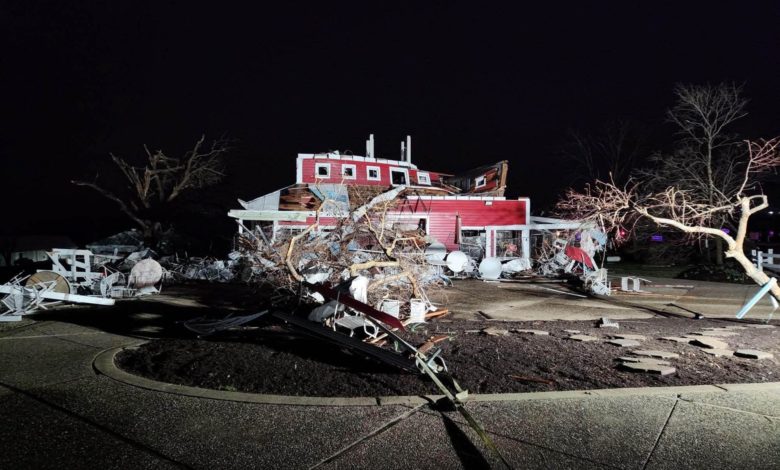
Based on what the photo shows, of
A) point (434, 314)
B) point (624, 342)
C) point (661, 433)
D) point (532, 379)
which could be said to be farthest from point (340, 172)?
point (661, 433)

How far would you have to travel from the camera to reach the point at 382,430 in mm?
3336

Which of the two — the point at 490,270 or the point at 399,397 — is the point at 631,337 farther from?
the point at 490,270

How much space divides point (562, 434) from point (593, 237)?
1448cm

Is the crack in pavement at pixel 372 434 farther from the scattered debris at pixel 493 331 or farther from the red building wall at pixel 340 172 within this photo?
the red building wall at pixel 340 172

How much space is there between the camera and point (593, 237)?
16.3 meters

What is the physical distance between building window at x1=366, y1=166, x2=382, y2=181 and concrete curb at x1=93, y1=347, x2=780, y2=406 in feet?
59.0

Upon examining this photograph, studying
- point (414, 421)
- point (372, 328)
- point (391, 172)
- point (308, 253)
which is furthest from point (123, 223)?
point (414, 421)

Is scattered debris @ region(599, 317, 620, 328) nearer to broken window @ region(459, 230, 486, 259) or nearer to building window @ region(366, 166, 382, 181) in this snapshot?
broken window @ region(459, 230, 486, 259)

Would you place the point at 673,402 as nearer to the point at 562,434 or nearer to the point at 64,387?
the point at 562,434

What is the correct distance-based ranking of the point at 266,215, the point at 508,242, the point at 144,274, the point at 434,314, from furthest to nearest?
the point at 508,242, the point at 266,215, the point at 144,274, the point at 434,314

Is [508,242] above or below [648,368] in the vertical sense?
above

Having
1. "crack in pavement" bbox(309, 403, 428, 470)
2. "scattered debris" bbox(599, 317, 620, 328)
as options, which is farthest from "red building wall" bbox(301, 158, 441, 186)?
"crack in pavement" bbox(309, 403, 428, 470)

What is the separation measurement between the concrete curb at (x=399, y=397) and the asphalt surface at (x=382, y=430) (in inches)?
1.1

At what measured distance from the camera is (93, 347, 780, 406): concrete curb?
3879 mm
